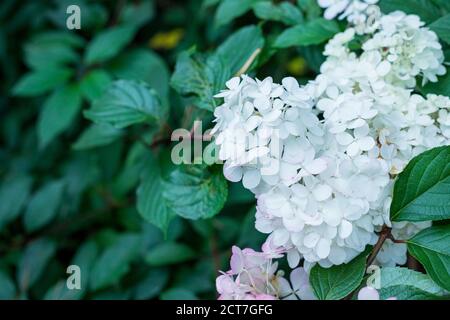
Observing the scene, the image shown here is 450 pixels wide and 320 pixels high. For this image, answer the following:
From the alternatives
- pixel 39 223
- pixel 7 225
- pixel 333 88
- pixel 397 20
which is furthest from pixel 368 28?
pixel 7 225

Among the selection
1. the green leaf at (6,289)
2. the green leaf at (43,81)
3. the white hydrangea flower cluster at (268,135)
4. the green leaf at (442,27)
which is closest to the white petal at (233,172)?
the white hydrangea flower cluster at (268,135)

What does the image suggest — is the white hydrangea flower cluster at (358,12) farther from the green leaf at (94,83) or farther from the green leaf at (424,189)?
the green leaf at (94,83)

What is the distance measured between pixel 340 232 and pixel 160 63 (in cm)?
98

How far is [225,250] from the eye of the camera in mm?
1593

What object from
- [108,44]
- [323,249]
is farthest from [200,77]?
[108,44]

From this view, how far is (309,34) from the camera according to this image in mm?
1212

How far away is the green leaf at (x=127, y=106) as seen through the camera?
123 centimetres

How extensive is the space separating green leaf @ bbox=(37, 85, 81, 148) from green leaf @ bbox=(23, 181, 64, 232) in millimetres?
122

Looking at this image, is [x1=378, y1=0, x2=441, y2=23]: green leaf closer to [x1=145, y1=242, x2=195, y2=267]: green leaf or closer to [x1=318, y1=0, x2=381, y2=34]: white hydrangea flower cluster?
[x1=318, y1=0, x2=381, y2=34]: white hydrangea flower cluster

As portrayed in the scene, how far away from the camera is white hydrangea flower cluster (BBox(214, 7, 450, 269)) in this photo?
2.79ft

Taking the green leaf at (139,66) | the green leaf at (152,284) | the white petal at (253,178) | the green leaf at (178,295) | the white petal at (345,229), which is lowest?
the green leaf at (152,284)

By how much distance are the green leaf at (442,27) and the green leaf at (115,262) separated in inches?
31.0

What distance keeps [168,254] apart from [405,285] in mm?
743

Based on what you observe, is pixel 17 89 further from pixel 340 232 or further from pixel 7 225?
pixel 340 232
